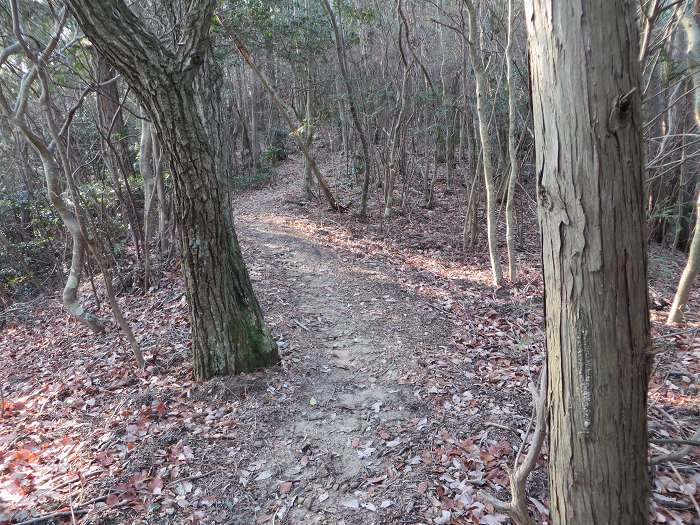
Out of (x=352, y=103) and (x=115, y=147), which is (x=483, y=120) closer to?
(x=352, y=103)

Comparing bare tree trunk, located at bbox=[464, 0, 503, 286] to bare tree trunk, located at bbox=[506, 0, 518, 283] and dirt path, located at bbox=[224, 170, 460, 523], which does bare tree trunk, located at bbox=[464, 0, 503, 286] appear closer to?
bare tree trunk, located at bbox=[506, 0, 518, 283]

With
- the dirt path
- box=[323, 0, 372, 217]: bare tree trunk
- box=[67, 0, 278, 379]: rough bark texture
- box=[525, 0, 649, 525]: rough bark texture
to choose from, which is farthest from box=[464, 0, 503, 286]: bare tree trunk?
box=[525, 0, 649, 525]: rough bark texture

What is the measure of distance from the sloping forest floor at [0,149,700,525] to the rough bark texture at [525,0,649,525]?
2.37 feet

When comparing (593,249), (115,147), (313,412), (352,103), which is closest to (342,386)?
(313,412)

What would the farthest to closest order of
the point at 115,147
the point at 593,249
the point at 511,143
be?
the point at 115,147 < the point at 511,143 < the point at 593,249

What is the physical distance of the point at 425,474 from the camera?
10.7ft

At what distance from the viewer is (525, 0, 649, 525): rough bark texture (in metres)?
1.52

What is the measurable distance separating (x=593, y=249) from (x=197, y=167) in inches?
128

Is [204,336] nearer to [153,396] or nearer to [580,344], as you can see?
[153,396]

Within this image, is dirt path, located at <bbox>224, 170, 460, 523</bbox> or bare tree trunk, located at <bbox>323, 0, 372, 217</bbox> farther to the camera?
bare tree trunk, located at <bbox>323, 0, 372, 217</bbox>

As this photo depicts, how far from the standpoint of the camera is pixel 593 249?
160 centimetres

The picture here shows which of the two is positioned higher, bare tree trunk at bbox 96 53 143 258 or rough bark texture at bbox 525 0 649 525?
bare tree trunk at bbox 96 53 143 258

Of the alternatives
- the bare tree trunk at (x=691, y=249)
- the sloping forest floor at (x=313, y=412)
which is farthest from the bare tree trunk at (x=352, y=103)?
the bare tree trunk at (x=691, y=249)

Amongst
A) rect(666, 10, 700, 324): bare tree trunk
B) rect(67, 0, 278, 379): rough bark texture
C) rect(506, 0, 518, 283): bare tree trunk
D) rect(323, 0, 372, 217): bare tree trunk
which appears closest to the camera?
rect(67, 0, 278, 379): rough bark texture
